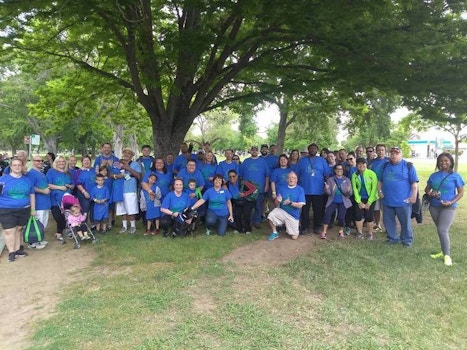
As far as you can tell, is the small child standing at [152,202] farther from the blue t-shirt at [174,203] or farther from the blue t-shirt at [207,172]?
the blue t-shirt at [207,172]

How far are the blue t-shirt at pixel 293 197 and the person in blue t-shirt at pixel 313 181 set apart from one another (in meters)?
0.40

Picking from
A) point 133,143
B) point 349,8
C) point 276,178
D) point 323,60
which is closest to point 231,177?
point 276,178

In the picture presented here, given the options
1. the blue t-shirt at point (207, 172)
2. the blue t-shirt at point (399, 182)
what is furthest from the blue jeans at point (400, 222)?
the blue t-shirt at point (207, 172)

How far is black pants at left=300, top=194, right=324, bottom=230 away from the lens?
7809 mm

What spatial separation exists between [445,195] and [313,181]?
2.48 m

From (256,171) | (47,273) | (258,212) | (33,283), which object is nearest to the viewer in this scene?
(33,283)

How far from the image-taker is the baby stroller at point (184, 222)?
7.36m

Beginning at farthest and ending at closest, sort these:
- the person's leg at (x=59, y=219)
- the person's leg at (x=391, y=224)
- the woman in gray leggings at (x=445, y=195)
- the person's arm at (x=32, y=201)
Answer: the person's leg at (x=59, y=219) < the person's leg at (x=391, y=224) < the person's arm at (x=32, y=201) < the woman in gray leggings at (x=445, y=195)

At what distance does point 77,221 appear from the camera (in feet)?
22.9

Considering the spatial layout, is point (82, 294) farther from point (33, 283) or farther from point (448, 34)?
point (448, 34)

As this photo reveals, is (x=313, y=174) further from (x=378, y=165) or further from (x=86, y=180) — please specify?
(x=86, y=180)

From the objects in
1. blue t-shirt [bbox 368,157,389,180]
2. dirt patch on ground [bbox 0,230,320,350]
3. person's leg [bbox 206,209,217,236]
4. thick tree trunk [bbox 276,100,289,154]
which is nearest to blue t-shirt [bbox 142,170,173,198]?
person's leg [bbox 206,209,217,236]

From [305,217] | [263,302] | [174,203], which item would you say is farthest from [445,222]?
[174,203]

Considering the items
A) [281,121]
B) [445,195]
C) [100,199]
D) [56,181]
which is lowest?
[100,199]
